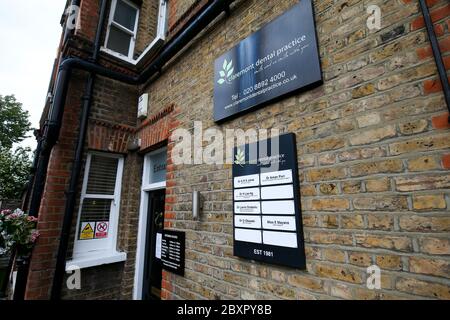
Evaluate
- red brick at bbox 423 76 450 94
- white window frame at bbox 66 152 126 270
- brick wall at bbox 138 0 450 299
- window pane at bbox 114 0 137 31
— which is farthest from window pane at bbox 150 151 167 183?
red brick at bbox 423 76 450 94

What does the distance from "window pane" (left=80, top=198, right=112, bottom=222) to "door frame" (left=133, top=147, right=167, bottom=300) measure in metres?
0.56

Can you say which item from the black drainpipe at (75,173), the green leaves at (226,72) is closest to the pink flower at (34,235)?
the black drainpipe at (75,173)

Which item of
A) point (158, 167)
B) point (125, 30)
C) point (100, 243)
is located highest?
point (125, 30)

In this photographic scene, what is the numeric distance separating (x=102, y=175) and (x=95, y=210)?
57 cm

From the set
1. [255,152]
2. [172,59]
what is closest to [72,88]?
[172,59]

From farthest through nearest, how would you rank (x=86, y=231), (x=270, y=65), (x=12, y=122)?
(x=12, y=122) < (x=86, y=231) < (x=270, y=65)

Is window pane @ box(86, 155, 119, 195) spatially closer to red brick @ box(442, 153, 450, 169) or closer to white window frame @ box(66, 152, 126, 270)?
white window frame @ box(66, 152, 126, 270)

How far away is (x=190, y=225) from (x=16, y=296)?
240cm

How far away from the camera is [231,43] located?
2375mm

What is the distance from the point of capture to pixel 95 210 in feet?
11.5

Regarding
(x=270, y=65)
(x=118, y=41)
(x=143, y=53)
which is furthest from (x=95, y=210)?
(x=270, y=65)

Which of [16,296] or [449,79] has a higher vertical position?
[449,79]

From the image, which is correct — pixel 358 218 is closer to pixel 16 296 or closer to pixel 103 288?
pixel 103 288

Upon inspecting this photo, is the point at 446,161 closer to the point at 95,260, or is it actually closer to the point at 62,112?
the point at 95,260
